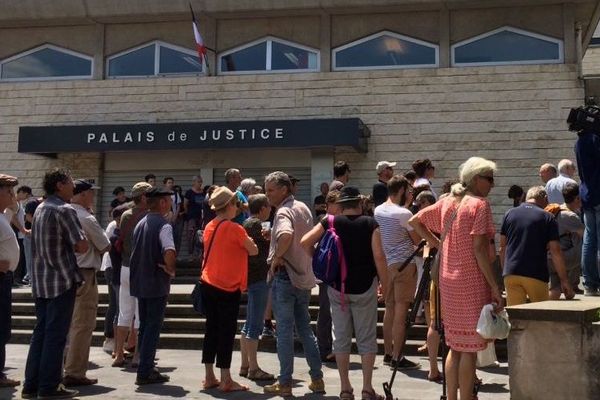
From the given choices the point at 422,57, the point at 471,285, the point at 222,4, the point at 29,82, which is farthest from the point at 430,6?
the point at 471,285

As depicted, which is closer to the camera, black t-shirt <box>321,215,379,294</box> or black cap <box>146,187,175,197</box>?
black t-shirt <box>321,215,379,294</box>

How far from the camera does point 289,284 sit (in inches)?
244

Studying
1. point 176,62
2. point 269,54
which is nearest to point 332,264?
point 269,54

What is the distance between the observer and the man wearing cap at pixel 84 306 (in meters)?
6.59

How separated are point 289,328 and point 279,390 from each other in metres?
0.56

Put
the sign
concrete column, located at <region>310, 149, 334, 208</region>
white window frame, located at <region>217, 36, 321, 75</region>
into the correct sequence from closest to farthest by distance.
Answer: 1. the sign
2. concrete column, located at <region>310, 149, 334, 208</region>
3. white window frame, located at <region>217, 36, 321, 75</region>

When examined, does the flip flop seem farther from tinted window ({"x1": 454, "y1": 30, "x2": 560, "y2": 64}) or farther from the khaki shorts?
tinted window ({"x1": 454, "y1": 30, "x2": 560, "y2": 64})

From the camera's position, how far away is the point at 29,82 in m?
16.9

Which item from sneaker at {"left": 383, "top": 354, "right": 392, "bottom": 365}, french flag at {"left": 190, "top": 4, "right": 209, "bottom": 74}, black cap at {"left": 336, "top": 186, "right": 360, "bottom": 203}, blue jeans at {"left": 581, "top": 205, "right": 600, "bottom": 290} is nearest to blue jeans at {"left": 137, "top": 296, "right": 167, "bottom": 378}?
black cap at {"left": 336, "top": 186, "right": 360, "bottom": 203}

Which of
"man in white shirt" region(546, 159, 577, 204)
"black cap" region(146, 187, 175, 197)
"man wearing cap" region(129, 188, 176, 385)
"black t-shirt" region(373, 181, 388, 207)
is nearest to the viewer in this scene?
"man wearing cap" region(129, 188, 176, 385)

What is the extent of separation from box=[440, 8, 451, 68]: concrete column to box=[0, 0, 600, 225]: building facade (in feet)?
0.11

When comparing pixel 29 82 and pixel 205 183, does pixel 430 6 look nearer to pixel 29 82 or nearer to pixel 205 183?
pixel 205 183

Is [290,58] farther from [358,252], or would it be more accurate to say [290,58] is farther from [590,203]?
[358,252]

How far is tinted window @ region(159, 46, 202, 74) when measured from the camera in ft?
54.1
